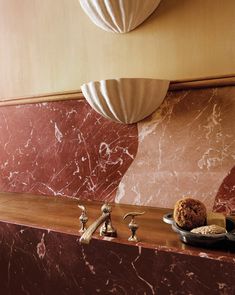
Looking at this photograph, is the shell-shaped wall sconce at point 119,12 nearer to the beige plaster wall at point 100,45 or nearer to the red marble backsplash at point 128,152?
the beige plaster wall at point 100,45

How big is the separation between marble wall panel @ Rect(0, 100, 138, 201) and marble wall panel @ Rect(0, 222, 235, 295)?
1.21ft

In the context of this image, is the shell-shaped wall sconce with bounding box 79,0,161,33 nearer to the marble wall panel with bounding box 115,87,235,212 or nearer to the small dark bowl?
the marble wall panel with bounding box 115,87,235,212

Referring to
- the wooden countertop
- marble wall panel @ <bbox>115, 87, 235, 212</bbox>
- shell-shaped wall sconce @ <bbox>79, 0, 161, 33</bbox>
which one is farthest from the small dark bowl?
shell-shaped wall sconce @ <bbox>79, 0, 161, 33</bbox>

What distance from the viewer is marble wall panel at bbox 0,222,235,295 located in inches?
23.1

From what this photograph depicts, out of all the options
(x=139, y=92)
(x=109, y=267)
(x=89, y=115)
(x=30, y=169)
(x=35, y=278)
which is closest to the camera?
(x=109, y=267)

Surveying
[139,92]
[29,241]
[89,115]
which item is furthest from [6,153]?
[139,92]

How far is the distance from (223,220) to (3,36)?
1.24 m

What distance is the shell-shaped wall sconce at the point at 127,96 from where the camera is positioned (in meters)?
0.92

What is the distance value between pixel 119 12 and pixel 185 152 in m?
0.53

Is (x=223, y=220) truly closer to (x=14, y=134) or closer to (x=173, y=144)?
(x=173, y=144)

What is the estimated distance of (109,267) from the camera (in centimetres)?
69

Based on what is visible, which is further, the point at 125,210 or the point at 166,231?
the point at 125,210

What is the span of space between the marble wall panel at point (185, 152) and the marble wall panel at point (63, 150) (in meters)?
0.06

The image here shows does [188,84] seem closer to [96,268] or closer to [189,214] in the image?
[189,214]
